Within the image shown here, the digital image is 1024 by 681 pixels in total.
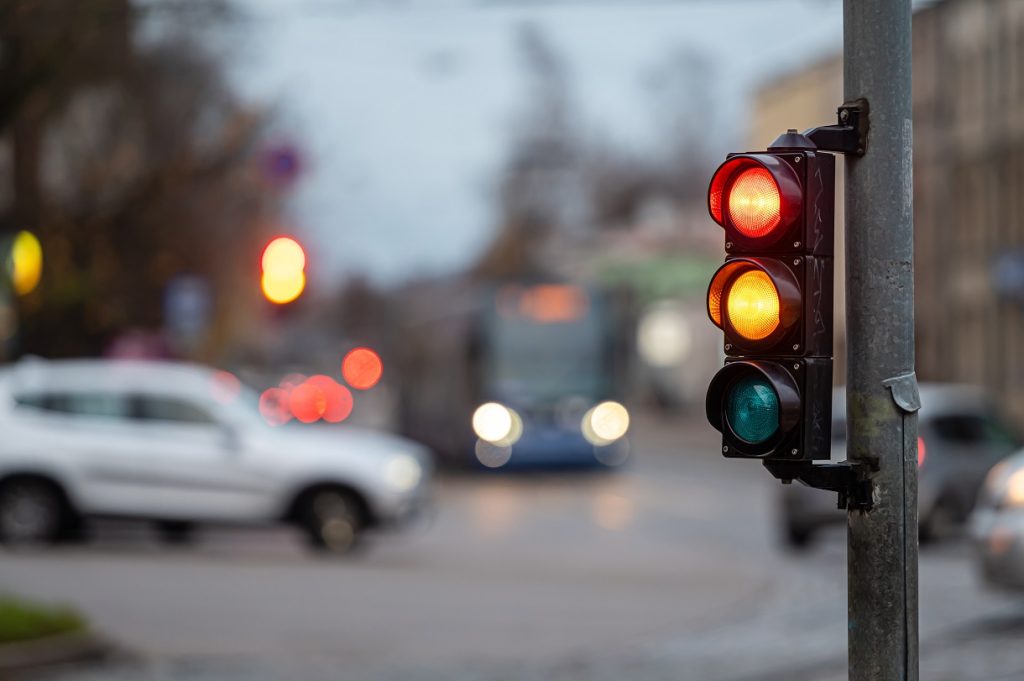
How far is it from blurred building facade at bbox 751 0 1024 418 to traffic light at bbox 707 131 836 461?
42.0m

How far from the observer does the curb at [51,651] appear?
12039 millimetres

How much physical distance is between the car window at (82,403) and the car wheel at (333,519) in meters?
2.18

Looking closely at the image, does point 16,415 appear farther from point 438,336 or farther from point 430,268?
point 430,268

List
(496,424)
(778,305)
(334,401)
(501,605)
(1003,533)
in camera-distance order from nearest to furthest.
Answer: (778,305)
(1003,533)
(501,605)
(496,424)
(334,401)

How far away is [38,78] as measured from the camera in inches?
468

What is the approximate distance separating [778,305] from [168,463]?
50.5ft

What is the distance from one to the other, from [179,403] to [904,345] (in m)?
15.6

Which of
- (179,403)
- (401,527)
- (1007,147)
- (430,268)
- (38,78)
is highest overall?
(430,268)

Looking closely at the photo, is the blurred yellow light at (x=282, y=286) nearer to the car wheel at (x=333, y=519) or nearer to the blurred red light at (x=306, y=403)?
the car wheel at (x=333, y=519)

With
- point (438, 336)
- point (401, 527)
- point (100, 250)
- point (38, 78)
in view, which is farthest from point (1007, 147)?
point (38, 78)

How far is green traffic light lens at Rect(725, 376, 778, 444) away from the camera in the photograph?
540 centimetres

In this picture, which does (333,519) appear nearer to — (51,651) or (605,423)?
(51,651)

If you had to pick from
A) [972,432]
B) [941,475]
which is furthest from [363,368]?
[941,475]

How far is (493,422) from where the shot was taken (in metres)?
36.9
